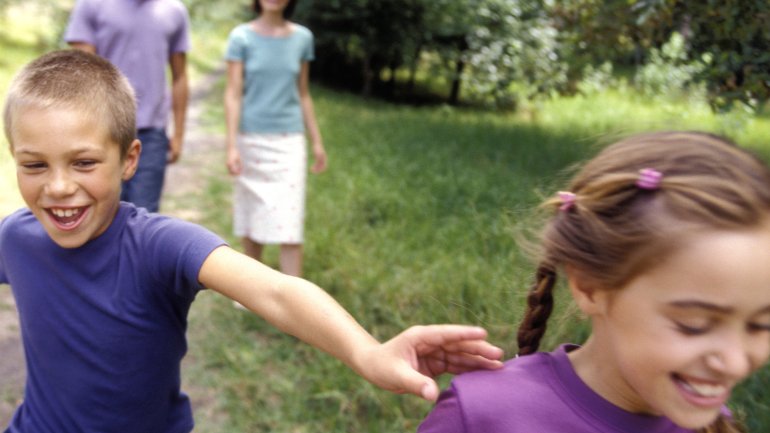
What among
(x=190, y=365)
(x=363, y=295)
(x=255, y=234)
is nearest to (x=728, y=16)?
(x=363, y=295)

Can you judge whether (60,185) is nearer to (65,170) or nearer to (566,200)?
(65,170)

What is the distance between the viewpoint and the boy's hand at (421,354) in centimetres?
140

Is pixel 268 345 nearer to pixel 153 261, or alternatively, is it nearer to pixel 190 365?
pixel 190 365

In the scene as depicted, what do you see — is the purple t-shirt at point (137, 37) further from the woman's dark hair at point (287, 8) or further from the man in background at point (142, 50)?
the woman's dark hair at point (287, 8)

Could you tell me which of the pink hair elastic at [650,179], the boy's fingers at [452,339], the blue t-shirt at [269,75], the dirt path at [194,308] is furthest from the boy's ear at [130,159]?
the blue t-shirt at [269,75]

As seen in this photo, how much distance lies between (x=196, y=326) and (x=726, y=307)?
11.7 ft

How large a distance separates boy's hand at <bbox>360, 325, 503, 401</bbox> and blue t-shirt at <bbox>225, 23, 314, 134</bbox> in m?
3.30

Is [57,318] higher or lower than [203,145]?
higher

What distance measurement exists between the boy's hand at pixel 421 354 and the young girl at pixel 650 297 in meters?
0.04

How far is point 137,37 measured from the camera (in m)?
3.98

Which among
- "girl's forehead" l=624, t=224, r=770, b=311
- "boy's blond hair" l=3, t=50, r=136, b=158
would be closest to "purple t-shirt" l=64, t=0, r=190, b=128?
"boy's blond hair" l=3, t=50, r=136, b=158

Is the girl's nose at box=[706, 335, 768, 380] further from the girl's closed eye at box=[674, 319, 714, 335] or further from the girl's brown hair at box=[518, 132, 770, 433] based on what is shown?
the girl's brown hair at box=[518, 132, 770, 433]

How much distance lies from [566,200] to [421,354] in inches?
14.2

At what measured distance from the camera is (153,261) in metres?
1.96
